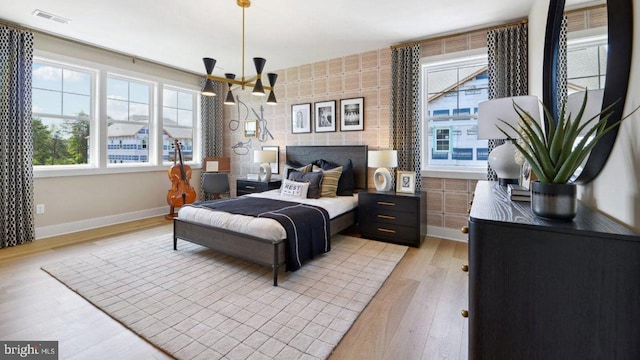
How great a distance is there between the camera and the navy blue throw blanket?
2.63 m

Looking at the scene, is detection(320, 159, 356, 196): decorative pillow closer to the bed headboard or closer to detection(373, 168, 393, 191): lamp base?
the bed headboard

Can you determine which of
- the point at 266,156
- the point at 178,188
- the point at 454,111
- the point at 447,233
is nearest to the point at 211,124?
the point at 178,188

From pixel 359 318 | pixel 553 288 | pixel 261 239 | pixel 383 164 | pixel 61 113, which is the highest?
pixel 61 113

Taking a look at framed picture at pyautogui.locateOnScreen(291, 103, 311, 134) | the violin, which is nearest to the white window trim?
framed picture at pyautogui.locateOnScreen(291, 103, 311, 134)

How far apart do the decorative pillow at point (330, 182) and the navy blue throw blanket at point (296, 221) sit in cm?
68

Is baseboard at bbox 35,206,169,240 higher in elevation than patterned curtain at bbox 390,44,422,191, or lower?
lower

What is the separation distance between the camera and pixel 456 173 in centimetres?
376

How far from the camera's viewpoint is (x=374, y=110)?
4.30 metres

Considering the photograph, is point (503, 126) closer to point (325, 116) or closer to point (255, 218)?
point (255, 218)

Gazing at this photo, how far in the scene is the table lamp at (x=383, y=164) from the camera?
3.72 metres

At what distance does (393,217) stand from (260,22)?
290cm

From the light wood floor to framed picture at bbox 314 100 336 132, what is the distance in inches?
99.9

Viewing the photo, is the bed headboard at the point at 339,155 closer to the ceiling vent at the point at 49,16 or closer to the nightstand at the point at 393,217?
the nightstand at the point at 393,217

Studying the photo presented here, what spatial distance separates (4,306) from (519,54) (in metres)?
5.38
